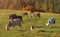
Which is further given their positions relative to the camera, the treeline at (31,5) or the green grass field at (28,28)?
the treeline at (31,5)

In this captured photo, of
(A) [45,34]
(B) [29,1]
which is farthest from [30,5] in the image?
(A) [45,34]

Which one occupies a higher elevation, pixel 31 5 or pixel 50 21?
pixel 31 5

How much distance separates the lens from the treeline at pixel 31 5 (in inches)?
95.3

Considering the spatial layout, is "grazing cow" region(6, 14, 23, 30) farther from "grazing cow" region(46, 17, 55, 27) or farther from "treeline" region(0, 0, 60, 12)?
"grazing cow" region(46, 17, 55, 27)

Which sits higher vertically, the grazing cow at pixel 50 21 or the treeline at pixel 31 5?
the treeline at pixel 31 5

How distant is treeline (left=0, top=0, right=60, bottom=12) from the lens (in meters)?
2.42

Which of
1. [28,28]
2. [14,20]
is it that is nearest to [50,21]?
[28,28]

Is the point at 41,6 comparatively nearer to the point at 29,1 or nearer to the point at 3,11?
the point at 29,1

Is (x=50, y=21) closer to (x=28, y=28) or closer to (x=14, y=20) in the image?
(x=28, y=28)

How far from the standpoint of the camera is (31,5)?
2.44 m

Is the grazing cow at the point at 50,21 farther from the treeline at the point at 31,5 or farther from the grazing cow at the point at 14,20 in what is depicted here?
the grazing cow at the point at 14,20

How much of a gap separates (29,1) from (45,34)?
461 mm

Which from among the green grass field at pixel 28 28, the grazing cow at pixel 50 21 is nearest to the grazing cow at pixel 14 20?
the green grass field at pixel 28 28

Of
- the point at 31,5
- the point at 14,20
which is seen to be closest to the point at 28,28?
the point at 14,20
